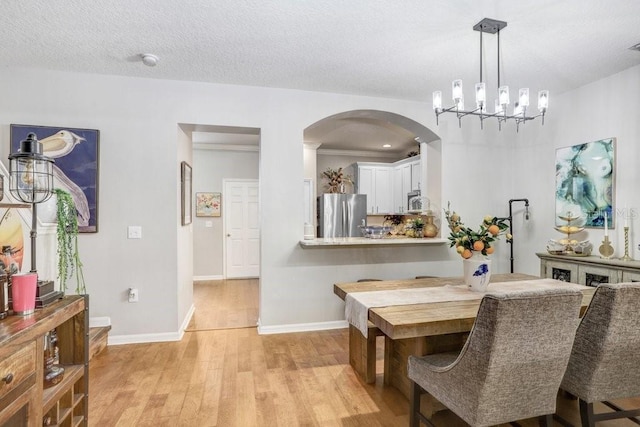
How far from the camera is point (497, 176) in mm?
4230

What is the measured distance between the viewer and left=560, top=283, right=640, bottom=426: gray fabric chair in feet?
5.13

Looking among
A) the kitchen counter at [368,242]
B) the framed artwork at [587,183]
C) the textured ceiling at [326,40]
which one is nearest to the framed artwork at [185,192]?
the textured ceiling at [326,40]

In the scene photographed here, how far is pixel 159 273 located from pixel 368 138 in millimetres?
4157

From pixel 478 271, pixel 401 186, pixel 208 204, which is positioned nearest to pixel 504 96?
pixel 478 271

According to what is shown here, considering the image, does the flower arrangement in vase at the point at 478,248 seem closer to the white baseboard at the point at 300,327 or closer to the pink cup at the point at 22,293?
the white baseboard at the point at 300,327

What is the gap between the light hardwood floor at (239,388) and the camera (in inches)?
81.4

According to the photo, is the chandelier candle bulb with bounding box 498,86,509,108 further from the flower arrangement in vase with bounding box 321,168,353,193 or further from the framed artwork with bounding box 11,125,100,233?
the flower arrangement in vase with bounding box 321,168,353,193

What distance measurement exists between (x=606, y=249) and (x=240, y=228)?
540 cm

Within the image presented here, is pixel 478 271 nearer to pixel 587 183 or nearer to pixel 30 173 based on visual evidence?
pixel 587 183

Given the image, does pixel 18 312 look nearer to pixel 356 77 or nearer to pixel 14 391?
pixel 14 391

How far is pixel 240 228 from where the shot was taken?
650 cm

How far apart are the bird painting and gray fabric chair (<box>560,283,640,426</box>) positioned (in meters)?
3.83

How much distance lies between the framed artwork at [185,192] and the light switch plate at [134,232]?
0.44 m

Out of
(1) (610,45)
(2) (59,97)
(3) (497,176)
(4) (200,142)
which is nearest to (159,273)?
(2) (59,97)
